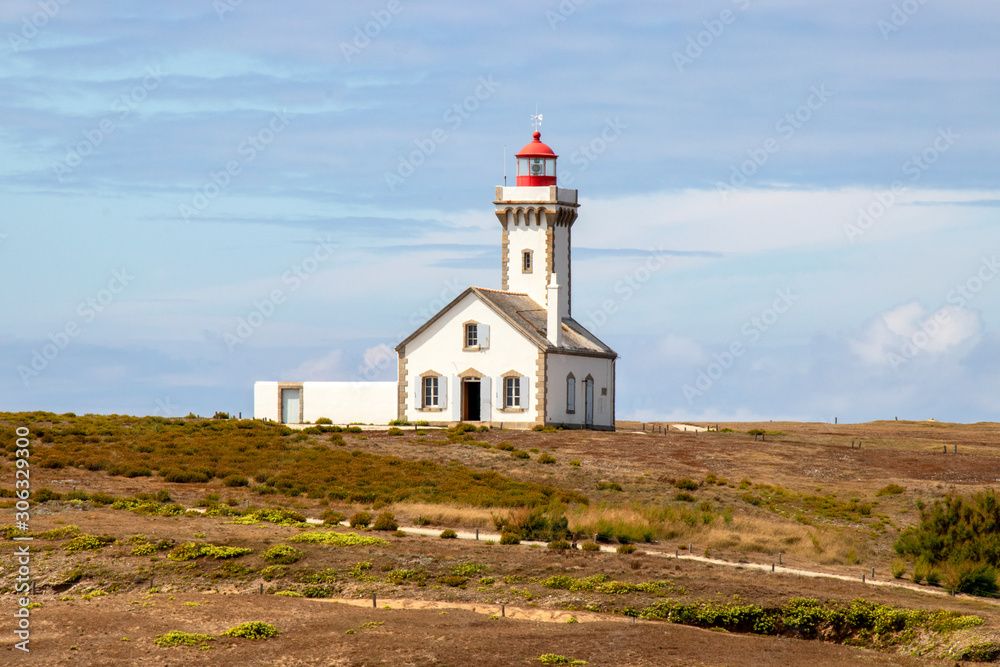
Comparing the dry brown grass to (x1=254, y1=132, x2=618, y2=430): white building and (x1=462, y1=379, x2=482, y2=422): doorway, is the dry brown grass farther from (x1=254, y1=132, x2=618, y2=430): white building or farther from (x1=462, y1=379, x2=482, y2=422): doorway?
(x1=462, y1=379, x2=482, y2=422): doorway

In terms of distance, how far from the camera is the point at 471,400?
51156 mm

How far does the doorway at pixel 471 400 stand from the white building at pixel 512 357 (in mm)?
42

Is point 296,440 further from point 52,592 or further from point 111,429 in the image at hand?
point 52,592

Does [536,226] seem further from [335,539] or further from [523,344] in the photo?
[335,539]

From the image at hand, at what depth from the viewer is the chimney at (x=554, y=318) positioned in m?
50.2

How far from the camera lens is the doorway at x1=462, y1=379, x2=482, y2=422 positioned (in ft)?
166

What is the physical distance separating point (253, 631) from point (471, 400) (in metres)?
31.7

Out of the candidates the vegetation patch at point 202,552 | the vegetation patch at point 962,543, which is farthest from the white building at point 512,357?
the vegetation patch at point 202,552

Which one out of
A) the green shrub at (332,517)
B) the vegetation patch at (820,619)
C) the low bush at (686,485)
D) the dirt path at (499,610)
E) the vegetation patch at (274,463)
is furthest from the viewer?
the low bush at (686,485)

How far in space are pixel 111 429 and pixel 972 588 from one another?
1249 inches

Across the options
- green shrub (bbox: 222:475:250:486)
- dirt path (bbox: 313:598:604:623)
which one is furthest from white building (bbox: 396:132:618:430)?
dirt path (bbox: 313:598:604:623)

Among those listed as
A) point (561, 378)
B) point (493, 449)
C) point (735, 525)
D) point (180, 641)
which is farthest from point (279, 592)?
point (561, 378)

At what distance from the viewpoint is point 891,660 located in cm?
1992

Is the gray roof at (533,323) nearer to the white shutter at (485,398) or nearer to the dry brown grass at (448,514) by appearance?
the white shutter at (485,398)
